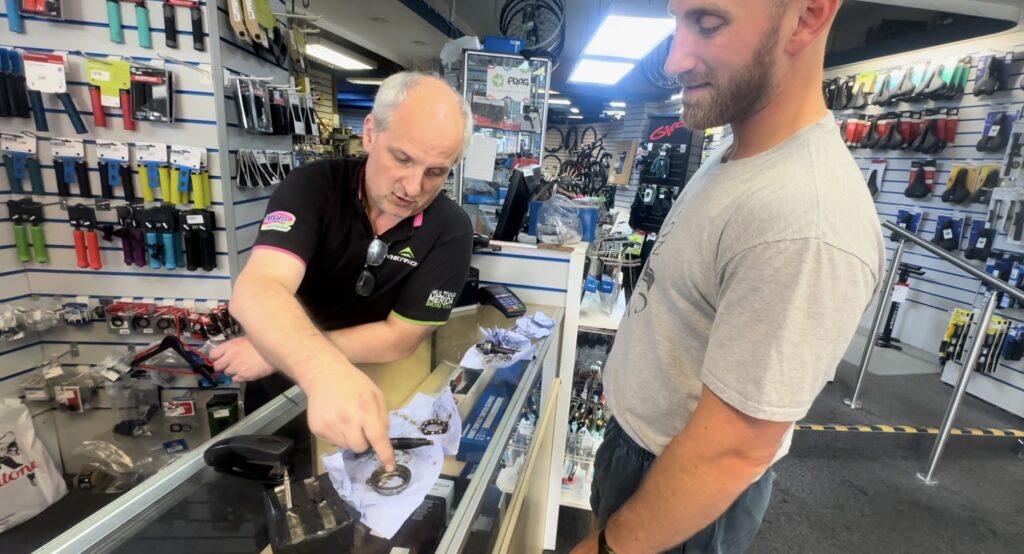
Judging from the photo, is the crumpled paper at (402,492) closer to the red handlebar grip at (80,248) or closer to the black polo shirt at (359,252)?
the black polo shirt at (359,252)

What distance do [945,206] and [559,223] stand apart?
16.0 ft

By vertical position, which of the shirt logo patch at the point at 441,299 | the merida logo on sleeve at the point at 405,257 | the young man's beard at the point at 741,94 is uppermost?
the young man's beard at the point at 741,94

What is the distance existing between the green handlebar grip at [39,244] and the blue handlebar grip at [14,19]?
93 cm

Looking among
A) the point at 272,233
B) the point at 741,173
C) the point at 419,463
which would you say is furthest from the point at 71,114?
the point at 741,173

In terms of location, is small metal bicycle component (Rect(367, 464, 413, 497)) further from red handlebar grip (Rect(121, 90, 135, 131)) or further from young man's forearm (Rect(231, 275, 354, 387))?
red handlebar grip (Rect(121, 90, 135, 131))

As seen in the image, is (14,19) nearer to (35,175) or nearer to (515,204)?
(35,175)

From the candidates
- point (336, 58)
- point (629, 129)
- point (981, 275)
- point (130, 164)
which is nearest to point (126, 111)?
point (130, 164)

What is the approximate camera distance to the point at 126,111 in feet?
7.30

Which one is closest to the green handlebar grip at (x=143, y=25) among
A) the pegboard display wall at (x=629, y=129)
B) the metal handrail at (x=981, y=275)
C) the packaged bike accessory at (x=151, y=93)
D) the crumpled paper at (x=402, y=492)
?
the packaged bike accessory at (x=151, y=93)

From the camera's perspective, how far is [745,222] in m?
0.75

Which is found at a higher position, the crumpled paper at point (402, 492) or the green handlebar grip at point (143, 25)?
the green handlebar grip at point (143, 25)

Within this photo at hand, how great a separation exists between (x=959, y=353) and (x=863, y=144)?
2.40m

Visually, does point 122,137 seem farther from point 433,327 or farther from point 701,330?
point 701,330

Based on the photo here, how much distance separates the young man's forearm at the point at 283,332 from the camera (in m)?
0.84
